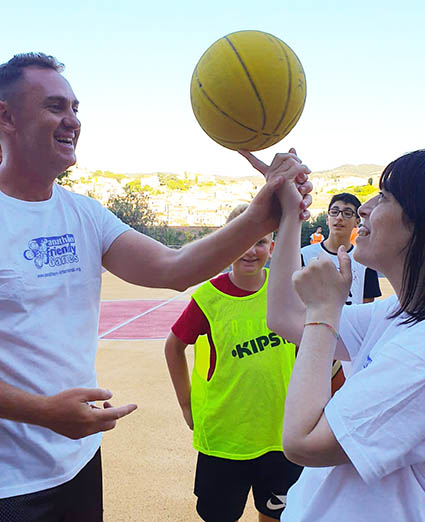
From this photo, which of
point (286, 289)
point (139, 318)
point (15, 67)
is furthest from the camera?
point (139, 318)

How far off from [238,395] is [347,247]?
2862mm

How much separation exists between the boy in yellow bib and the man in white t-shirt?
75 centimetres

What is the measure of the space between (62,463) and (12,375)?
41 centimetres

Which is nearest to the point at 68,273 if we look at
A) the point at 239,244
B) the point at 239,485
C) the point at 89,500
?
the point at 239,244

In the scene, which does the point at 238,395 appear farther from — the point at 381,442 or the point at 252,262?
the point at 381,442

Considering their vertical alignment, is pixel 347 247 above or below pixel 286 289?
below

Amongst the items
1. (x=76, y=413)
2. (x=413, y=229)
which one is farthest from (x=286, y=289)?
(x=76, y=413)

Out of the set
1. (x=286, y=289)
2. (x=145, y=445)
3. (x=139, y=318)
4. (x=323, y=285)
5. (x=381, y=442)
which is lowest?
(x=139, y=318)

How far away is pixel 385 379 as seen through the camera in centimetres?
128

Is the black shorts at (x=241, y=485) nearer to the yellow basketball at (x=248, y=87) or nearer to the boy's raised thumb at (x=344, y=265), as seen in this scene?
the boy's raised thumb at (x=344, y=265)

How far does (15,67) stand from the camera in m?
2.25

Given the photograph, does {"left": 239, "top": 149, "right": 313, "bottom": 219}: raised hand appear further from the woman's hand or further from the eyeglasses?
the eyeglasses

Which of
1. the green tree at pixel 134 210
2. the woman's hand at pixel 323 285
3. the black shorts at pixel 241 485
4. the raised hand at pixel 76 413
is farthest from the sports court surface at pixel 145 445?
the green tree at pixel 134 210

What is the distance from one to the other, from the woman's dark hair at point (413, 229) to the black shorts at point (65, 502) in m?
1.51
